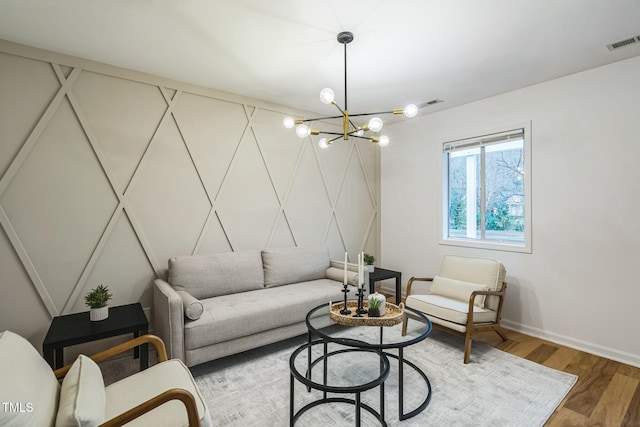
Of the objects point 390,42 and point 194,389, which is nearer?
point 194,389

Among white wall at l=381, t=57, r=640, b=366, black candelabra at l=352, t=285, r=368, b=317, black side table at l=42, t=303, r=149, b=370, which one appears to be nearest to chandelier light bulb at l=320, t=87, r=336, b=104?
black candelabra at l=352, t=285, r=368, b=317

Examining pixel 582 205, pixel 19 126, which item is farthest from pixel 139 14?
pixel 582 205

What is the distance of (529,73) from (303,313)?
128 inches

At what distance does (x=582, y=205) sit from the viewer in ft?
9.97

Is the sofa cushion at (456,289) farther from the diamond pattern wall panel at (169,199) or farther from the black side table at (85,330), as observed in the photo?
the black side table at (85,330)

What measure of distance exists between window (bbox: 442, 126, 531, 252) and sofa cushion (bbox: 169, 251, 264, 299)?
256 centimetres

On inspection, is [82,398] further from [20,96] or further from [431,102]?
[431,102]

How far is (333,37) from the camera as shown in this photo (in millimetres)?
2455

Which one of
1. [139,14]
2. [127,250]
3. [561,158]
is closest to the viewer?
[139,14]

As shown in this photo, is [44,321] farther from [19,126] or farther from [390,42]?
[390,42]

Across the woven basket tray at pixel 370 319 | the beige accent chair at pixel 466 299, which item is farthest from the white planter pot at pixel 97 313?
the beige accent chair at pixel 466 299

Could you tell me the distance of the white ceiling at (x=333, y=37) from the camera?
2.10 metres

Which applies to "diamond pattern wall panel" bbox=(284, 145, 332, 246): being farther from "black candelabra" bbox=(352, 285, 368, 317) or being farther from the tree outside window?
"black candelabra" bbox=(352, 285, 368, 317)

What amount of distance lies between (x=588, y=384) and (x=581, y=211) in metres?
1.56
